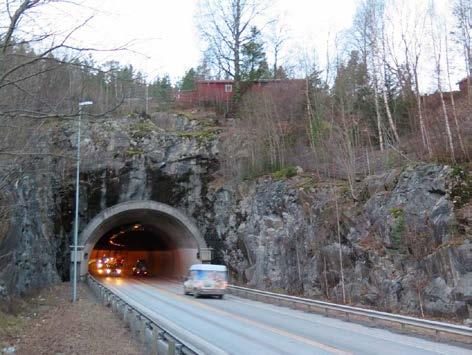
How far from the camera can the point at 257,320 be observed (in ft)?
55.6

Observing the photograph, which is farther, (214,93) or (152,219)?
(214,93)

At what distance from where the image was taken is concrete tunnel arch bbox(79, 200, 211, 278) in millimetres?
37750

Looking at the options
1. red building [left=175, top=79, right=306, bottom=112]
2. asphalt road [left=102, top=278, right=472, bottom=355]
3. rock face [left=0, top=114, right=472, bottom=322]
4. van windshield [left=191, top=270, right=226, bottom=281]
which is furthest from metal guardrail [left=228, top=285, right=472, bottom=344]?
red building [left=175, top=79, right=306, bottom=112]

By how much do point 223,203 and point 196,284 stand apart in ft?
35.8

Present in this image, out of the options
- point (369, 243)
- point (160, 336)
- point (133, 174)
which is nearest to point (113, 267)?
point (133, 174)

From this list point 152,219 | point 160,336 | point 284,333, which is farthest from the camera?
point 152,219

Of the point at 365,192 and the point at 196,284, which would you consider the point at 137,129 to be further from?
the point at 365,192

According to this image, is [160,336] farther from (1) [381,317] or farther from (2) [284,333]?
(1) [381,317]

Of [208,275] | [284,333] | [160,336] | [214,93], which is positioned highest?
[214,93]

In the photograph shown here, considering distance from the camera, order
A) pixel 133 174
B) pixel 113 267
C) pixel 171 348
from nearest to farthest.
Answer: pixel 171 348 → pixel 133 174 → pixel 113 267

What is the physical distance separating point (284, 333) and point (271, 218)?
17.0 meters

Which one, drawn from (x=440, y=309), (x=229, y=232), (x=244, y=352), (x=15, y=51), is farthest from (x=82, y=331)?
(x=229, y=232)

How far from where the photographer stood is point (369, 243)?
21500 millimetres

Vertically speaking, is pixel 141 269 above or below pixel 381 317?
above
